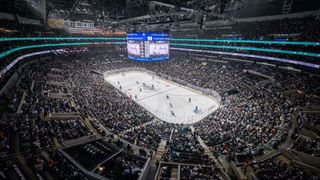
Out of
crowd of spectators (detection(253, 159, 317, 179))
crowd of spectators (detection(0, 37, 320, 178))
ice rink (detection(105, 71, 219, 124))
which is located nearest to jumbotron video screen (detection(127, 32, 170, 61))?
ice rink (detection(105, 71, 219, 124))

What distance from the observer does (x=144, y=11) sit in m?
22.5

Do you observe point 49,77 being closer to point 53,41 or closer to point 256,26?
point 53,41

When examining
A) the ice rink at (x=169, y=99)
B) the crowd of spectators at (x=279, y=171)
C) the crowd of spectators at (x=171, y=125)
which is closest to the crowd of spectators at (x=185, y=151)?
the crowd of spectators at (x=171, y=125)

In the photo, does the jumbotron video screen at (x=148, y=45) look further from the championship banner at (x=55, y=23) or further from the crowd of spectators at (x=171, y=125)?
the championship banner at (x=55, y=23)

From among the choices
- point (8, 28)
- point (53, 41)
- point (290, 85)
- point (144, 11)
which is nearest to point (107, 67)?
point (53, 41)

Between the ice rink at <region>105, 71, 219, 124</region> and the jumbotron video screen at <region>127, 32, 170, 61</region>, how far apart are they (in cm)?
553

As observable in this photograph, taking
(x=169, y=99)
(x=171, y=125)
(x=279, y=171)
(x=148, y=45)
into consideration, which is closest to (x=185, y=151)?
(x=279, y=171)

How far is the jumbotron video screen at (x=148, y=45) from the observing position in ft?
124

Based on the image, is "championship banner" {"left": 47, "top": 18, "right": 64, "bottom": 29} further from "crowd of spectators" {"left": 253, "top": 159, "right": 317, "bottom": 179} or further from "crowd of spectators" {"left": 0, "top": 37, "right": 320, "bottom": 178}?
"crowd of spectators" {"left": 253, "top": 159, "right": 317, "bottom": 179}

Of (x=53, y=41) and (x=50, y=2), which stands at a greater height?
(x=50, y=2)

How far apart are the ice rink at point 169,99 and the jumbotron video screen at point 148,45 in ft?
18.1

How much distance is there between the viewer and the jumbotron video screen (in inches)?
1489

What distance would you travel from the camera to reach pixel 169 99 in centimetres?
2911

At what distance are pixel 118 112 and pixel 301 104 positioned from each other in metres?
20.5
